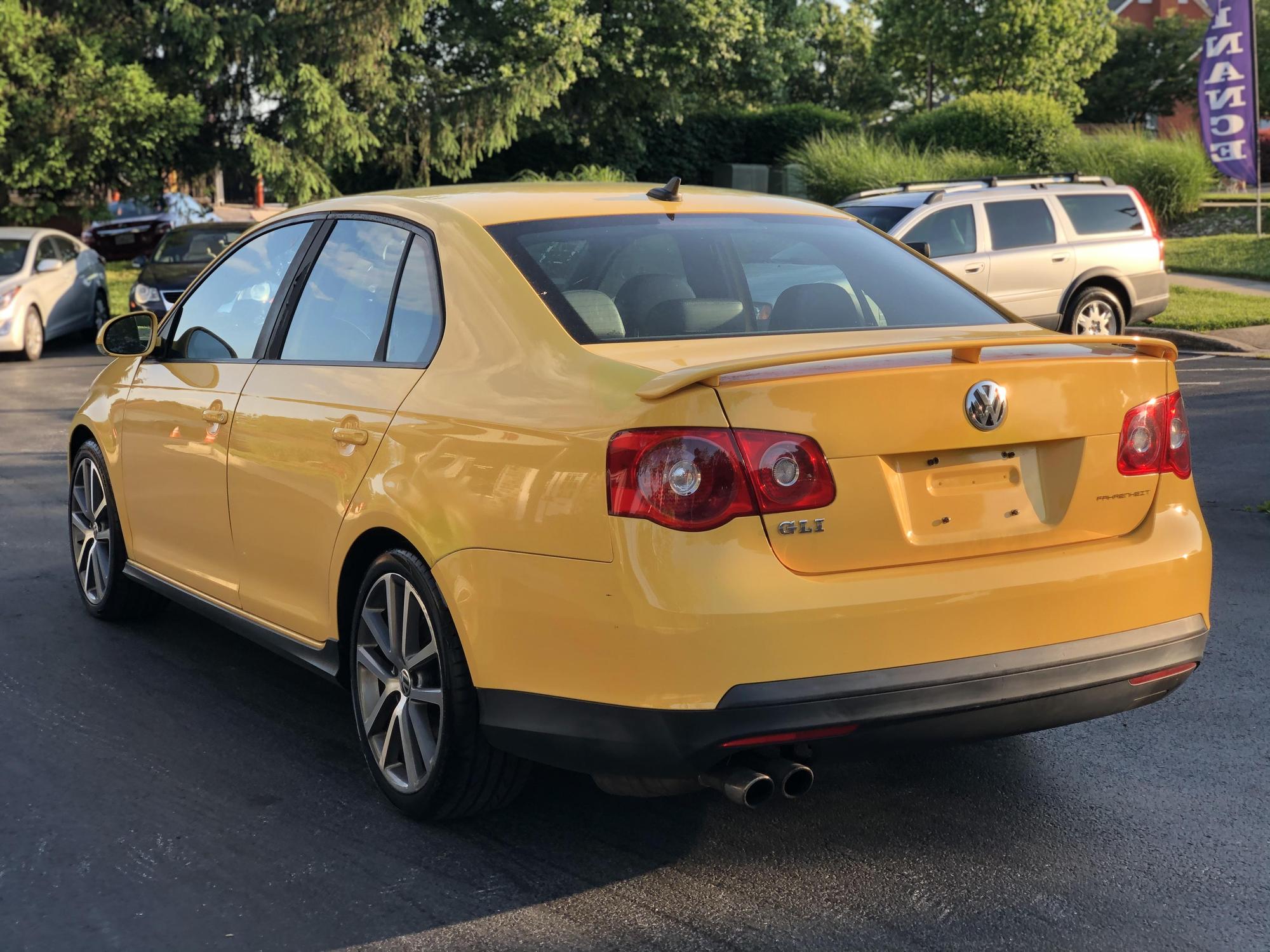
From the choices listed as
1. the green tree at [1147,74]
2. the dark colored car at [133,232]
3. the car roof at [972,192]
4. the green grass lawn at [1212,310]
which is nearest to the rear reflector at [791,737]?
the car roof at [972,192]

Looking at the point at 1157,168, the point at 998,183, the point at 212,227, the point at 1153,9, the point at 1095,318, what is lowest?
the point at 1095,318

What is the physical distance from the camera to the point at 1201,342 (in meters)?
16.5

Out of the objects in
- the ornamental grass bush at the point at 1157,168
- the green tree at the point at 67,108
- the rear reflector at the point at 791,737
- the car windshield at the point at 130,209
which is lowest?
the rear reflector at the point at 791,737

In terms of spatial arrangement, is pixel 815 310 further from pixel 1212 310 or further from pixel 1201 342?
pixel 1212 310

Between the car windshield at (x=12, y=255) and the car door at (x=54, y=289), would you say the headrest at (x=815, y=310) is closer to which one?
the car door at (x=54, y=289)

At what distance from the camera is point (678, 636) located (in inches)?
126

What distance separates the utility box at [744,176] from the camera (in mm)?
41375

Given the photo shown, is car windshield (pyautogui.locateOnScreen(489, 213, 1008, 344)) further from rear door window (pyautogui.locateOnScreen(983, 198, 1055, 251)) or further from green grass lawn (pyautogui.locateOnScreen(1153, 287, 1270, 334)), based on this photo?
green grass lawn (pyautogui.locateOnScreen(1153, 287, 1270, 334))

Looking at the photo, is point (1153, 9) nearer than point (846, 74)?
No

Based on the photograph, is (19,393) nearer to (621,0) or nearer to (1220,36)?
(1220,36)

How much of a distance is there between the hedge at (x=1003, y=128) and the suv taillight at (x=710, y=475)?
29788 mm

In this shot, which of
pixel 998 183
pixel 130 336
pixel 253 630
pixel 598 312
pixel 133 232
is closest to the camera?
pixel 598 312

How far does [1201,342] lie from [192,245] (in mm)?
13129

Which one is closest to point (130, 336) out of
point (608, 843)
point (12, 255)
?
point (608, 843)
